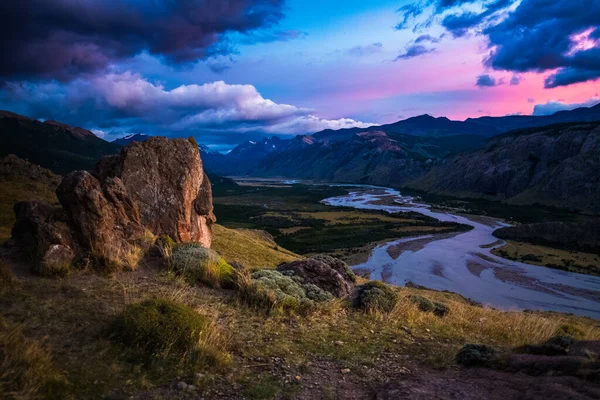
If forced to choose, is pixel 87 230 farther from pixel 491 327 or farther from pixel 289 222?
pixel 289 222

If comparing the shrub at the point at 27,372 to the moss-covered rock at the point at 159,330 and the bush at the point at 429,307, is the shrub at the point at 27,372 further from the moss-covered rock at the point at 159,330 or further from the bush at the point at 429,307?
the bush at the point at 429,307

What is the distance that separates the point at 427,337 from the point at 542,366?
3560 mm

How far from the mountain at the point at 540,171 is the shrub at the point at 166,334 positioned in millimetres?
143949

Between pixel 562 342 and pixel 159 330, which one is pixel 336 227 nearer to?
pixel 562 342

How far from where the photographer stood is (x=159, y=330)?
24.2 ft

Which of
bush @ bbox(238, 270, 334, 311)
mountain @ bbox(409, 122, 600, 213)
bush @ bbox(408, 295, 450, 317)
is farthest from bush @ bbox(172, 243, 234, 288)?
mountain @ bbox(409, 122, 600, 213)

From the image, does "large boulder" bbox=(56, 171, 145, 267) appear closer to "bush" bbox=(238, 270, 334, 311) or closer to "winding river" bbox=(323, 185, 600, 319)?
"bush" bbox=(238, 270, 334, 311)

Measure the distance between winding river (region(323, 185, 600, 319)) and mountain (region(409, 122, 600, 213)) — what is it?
8155 centimetres

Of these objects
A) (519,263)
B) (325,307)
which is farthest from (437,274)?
(325,307)

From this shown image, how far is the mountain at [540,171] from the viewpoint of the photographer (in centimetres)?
13210

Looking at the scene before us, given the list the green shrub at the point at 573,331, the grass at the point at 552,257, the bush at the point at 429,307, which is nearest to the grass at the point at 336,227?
the grass at the point at 552,257

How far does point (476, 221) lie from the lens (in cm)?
10712

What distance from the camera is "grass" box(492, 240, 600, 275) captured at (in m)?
58.9

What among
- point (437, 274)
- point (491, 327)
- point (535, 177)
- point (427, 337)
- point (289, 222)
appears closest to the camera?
point (427, 337)
